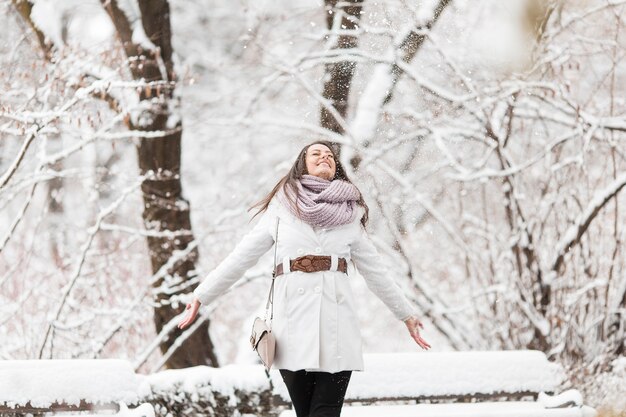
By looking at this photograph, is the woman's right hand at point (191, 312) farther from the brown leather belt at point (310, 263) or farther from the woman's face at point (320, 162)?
the woman's face at point (320, 162)

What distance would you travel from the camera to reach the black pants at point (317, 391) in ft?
10.7

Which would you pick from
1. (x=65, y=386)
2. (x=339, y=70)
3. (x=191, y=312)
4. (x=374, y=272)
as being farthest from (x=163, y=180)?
(x=374, y=272)

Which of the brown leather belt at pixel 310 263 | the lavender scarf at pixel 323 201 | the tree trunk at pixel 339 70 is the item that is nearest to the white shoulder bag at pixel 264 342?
the brown leather belt at pixel 310 263

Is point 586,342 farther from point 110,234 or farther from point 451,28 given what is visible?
point 110,234

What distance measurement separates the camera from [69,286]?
6.75m

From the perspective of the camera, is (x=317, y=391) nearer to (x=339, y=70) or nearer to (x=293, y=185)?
(x=293, y=185)

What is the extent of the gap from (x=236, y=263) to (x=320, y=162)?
51 cm

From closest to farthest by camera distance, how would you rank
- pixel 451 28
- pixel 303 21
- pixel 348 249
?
pixel 348 249, pixel 451 28, pixel 303 21

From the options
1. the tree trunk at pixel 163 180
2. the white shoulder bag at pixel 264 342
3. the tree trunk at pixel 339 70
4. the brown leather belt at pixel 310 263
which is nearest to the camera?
the white shoulder bag at pixel 264 342

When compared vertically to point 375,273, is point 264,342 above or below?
below

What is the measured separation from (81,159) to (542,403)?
21.9ft

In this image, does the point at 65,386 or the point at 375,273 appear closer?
the point at 375,273

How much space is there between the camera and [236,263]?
3.48 meters

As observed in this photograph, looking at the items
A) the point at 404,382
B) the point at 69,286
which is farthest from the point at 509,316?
the point at 69,286
